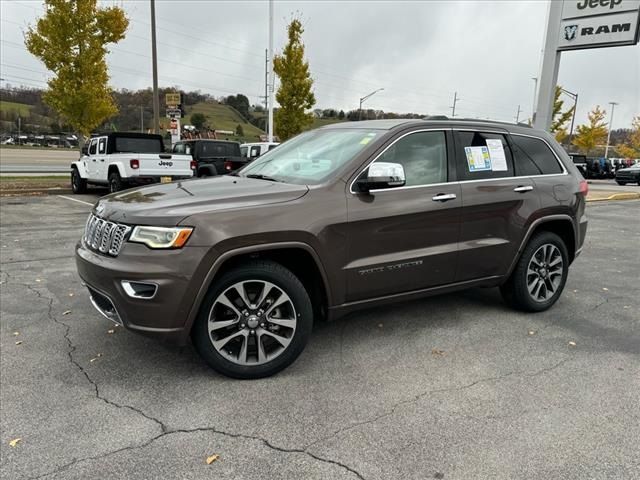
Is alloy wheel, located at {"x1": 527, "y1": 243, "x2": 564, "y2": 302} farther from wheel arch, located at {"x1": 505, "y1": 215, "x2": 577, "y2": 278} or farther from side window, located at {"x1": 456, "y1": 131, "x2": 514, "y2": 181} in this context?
side window, located at {"x1": 456, "y1": 131, "x2": 514, "y2": 181}

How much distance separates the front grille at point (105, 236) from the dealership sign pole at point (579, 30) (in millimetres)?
13367

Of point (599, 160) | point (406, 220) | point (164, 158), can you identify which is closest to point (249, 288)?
point (406, 220)

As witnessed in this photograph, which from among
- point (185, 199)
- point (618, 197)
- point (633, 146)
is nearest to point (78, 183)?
point (185, 199)

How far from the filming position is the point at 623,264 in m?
7.18

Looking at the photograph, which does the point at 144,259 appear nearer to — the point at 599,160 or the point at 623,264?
the point at 623,264

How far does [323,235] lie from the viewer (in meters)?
3.38

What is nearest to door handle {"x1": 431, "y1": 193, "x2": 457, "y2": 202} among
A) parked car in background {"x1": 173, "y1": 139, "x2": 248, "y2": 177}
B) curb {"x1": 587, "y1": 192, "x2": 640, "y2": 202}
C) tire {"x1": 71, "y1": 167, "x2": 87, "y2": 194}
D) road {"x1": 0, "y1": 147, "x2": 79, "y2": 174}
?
parked car in background {"x1": 173, "y1": 139, "x2": 248, "y2": 177}

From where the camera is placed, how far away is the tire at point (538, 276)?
454 cm

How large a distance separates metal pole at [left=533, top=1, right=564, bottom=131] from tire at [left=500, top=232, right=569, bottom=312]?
11.0 meters

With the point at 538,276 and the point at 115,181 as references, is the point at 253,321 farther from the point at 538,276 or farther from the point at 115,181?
the point at 115,181

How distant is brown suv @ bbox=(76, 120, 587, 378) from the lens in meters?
3.04

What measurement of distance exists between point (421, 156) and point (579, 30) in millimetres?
12859

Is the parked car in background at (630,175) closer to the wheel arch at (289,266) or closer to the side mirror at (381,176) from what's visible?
the side mirror at (381,176)

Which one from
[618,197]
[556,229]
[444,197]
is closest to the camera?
[444,197]
